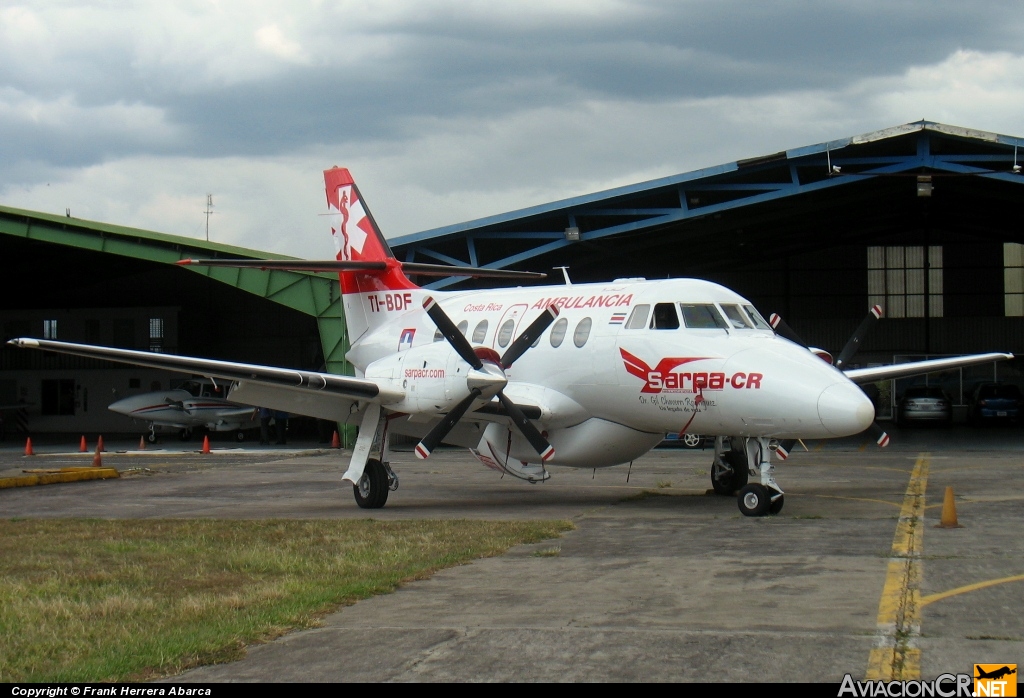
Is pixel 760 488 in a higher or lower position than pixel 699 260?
lower

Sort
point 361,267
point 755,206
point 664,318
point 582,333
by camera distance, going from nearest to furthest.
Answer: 1. point 664,318
2. point 582,333
3. point 361,267
4. point 755,206

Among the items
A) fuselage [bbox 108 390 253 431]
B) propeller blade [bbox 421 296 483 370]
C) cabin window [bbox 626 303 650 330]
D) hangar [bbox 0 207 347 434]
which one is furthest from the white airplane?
cabin window [bbox 626 303 650 330]

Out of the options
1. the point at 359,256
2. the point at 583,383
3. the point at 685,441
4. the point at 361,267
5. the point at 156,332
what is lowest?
the point at 685,441

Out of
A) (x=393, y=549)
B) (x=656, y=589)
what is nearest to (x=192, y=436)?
(x=393, y=549)

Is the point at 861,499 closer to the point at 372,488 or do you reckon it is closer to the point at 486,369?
the point at 486,369

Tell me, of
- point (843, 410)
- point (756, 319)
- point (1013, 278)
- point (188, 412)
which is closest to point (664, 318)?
point (756, 319)

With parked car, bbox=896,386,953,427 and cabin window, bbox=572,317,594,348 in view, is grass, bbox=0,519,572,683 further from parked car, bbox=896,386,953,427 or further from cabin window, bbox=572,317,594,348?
parked car, bbox=896,386,953,427

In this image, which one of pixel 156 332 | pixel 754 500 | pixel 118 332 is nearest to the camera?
pixel 754 500

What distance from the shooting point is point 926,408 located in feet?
134

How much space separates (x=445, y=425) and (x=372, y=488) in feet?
6.86

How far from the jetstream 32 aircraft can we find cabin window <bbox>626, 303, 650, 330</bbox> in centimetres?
1

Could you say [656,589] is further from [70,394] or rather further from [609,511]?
[70,394]

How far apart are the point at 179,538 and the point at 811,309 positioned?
44.0m

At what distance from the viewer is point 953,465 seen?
23594 mm
